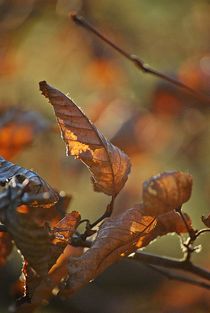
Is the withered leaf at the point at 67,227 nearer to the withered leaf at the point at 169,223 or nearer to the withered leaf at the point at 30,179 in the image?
the withered leaf at the point at 30,179

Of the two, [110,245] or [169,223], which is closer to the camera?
[110,245]

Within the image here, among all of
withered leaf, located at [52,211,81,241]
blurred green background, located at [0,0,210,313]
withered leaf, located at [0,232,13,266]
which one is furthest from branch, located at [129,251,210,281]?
blurred green background, located at [0,0,210,313]

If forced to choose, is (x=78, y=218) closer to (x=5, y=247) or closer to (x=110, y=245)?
(x=110, y=245)

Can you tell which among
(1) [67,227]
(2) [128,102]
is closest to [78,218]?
(1) [67,227]

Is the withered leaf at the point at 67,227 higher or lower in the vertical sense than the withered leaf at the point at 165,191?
lower

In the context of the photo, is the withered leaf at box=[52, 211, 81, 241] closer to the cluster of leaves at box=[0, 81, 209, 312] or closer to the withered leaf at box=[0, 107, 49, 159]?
the cluster of leaves at box=[0, 81, 209, 312]

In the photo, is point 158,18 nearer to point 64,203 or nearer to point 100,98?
point 100,98

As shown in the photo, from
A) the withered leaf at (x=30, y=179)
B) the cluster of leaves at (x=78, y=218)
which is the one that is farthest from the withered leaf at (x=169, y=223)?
the withered leaf at (x=30, y=179)
